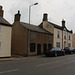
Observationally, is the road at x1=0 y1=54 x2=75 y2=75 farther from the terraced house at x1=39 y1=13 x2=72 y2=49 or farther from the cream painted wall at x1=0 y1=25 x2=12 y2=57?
the terraced house at x1=39 y1=13 x2=72 y2=49

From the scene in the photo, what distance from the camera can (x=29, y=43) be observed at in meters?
23.1

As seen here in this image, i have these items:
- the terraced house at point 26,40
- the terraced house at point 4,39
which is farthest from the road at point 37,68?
the terraced house at point 26,40

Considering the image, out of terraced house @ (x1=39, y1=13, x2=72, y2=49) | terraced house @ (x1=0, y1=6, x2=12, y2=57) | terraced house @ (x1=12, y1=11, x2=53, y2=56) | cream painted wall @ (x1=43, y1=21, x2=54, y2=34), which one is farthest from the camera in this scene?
terraced house @ (x1=39, y1=13, x2=72, y2=49)

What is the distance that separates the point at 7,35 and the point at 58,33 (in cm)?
1751

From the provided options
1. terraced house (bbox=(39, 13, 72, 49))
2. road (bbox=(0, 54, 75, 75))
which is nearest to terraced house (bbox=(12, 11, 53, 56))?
terraced house (bbox=(39, 13, 72, 49))

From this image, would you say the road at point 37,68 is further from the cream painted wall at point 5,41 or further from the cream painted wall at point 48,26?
the cream painted wall at point 48,26

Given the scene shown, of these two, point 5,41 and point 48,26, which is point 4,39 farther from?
point 48,26

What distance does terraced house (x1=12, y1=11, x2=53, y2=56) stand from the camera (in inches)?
924

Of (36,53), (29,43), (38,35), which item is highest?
(38,35)

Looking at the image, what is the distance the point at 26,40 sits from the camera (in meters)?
23.5

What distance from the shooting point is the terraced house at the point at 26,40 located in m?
23.5

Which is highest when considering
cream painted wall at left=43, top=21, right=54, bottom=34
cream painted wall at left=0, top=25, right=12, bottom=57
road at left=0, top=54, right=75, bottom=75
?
cream painted wall at left=43, top=21, right=54, bottom=34

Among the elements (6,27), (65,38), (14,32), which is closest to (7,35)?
(6,27)

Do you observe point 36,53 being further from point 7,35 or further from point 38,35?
point 7,35
